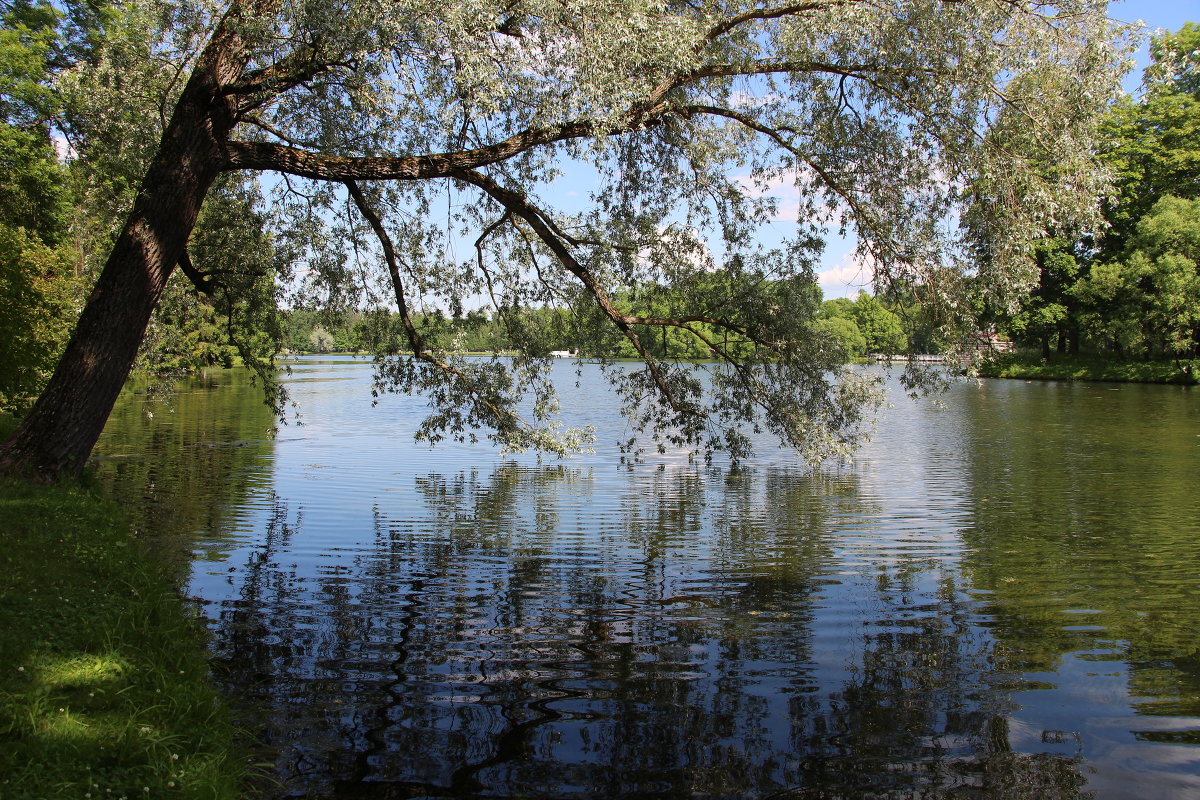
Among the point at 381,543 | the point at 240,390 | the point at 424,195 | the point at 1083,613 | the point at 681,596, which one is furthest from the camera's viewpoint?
→ the point at 240,390

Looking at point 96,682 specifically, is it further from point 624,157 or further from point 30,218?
point 30,218

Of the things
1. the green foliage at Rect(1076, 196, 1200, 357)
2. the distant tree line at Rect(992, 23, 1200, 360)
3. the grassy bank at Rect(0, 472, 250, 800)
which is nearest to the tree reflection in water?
the grassy bank at Rect(0, 472, 250, 800)

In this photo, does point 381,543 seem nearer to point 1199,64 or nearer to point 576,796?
point 576,796

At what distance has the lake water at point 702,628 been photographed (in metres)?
5.17

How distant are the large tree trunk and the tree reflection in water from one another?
2524mm

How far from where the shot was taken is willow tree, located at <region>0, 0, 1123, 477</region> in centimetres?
869

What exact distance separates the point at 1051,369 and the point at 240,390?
182 ft

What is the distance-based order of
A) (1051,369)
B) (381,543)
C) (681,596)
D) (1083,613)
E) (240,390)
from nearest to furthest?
(1083,613)
(681,596)
(381,543)
(240,390)
(1051,369)

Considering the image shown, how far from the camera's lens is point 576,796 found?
4762mm

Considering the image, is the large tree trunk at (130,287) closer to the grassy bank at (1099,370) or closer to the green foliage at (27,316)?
the green foliage at (27,316)

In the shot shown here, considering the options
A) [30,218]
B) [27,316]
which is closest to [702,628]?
[27,316]

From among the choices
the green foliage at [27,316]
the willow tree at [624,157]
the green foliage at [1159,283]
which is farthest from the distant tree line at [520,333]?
the green foliage at [1159,283]

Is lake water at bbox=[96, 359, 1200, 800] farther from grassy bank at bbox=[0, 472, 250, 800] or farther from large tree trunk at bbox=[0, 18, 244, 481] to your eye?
large tree trunk at bbox=[0, 18, 244, 481]

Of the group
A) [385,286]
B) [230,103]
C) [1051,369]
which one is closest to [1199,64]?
Answer: [1051,369]
